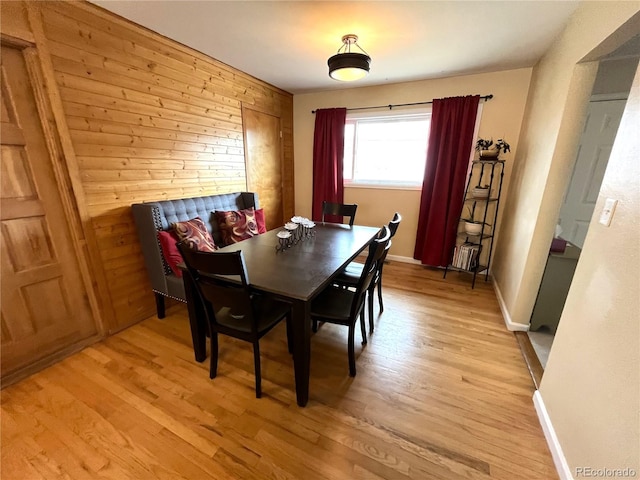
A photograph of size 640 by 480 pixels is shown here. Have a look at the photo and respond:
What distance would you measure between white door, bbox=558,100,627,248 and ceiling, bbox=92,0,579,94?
2.89 ft

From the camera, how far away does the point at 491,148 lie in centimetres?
292

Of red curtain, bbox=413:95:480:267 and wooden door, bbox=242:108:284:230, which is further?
wooden door, bbox=242:108:284:230

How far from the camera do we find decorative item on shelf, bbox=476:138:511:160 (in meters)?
2.86

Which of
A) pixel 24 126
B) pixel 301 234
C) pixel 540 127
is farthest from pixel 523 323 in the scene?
pixel 24 126

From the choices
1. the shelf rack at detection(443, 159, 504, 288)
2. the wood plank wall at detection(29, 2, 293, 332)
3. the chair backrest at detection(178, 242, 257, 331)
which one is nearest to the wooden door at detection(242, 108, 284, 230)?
the wood plank wall at detection(29, 2, 293, 332)

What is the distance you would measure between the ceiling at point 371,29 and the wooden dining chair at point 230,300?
1812mm

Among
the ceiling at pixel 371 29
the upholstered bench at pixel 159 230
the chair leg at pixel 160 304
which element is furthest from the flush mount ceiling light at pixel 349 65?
the chair leg at pixel 160 304

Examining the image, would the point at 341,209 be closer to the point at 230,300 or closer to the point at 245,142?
the point at 245,142

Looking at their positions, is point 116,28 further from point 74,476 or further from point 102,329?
point 74,476

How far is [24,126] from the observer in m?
1.61

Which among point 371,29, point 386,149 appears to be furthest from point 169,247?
point 386,149

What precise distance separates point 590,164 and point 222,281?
3826 millimetres

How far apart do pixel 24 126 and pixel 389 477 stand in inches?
113

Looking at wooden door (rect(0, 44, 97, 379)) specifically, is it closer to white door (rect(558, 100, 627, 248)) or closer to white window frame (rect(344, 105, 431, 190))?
white window frame (rect(344, 105, 431, 190))
